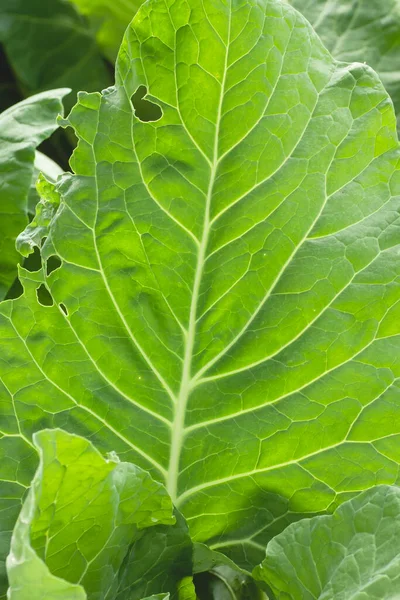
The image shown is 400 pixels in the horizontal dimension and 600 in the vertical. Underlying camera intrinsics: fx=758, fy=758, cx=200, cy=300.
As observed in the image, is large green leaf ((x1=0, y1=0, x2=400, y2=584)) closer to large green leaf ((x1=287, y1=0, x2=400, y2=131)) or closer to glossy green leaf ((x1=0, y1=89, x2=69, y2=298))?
glossy green leaf ((x1=0, y1=89, x2=69, y2=298))

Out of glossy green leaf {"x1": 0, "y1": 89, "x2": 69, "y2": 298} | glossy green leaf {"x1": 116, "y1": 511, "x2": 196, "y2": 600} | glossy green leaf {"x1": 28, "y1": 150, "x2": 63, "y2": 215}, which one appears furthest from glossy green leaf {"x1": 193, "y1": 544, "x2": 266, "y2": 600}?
glossy green leaf {"x1": 28, "y1": 150, "x2": 63, "y2": 215}

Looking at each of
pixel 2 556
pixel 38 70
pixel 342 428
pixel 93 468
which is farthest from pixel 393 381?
pixel 38 70

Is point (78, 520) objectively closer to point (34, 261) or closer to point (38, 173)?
point (34, 261)

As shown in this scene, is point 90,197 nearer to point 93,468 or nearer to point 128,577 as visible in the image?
point 93,468

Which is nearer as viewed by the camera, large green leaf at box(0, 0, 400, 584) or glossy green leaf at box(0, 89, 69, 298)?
large green leaf at box(0, 0, 400, 584)

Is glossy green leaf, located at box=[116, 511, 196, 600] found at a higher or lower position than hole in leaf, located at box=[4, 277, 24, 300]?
higher

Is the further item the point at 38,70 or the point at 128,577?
the point at 38,70
